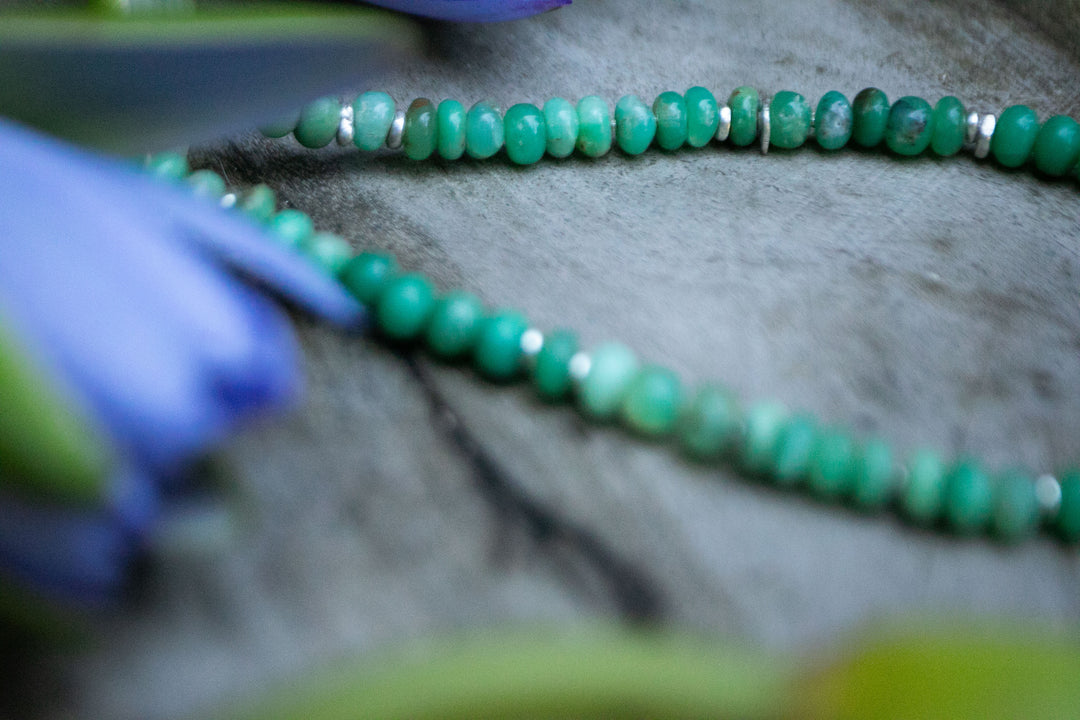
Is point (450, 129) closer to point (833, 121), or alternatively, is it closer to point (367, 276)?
point (367, 276)

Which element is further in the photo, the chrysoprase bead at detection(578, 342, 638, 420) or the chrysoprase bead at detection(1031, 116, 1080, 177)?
the chrysoprase bead at detection(1031, 116, 1080, 177)

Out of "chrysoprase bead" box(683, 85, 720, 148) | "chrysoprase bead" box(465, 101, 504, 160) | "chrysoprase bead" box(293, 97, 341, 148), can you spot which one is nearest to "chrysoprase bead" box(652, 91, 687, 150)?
"chrysoprase bead" box(683, 85, 720, 148)

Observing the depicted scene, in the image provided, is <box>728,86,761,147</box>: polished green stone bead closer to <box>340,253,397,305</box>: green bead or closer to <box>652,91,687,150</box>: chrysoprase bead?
<box>652,91,687,150</box>: chrysoprase bead

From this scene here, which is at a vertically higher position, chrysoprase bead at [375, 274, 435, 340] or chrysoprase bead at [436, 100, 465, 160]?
chrysoprase bead at [436, 100, 465, 160]

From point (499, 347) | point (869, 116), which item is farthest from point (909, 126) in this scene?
point (499, 347)

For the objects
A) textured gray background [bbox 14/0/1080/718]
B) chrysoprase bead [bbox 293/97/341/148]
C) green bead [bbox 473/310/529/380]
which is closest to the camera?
textured gray background [bbox 14/0/1080/718]

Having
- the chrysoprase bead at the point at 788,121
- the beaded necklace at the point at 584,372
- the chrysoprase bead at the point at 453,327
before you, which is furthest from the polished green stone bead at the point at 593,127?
the chrysoprase bead at the point at 453,327
